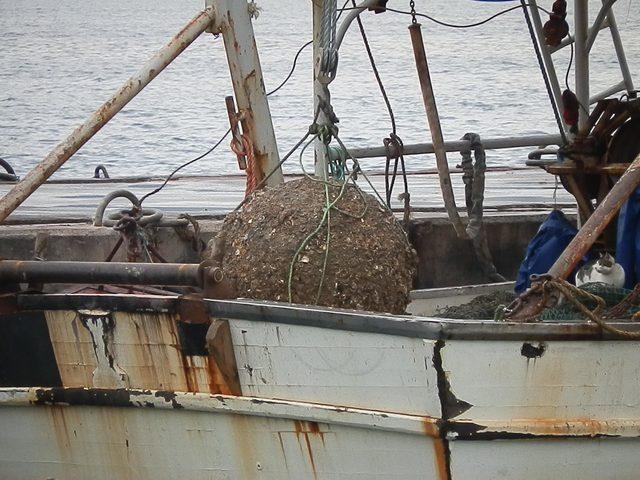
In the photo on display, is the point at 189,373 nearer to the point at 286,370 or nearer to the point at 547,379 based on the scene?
the point at 286,370

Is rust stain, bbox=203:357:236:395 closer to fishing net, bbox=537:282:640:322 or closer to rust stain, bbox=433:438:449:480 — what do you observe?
rust stain, bbox=433:438:449:480

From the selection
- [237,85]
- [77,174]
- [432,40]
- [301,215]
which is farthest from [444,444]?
[432,40]

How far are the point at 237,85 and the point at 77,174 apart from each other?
12.7 meters

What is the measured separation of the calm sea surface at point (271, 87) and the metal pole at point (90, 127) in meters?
3.48

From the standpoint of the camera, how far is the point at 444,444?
4.68 metres

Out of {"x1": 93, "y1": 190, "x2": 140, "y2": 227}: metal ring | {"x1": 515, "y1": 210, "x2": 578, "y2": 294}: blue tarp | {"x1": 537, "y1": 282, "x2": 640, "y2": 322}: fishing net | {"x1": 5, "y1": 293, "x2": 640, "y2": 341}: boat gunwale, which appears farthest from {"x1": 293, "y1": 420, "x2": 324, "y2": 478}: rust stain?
{"x1": 93, "y1": 190, "x2": 140, "y2": 227}: metal ring

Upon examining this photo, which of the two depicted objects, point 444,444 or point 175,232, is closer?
point 444,444

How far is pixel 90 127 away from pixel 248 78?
893mm

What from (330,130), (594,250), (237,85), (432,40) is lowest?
(594,250)

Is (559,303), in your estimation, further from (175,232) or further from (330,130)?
(175,232)

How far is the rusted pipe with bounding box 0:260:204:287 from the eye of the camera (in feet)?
16.1

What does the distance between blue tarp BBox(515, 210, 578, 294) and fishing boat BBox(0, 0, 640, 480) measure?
129 millimetres

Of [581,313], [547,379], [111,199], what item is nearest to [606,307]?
[581,313]

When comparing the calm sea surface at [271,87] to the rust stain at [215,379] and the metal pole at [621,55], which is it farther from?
the rust stain at [215,379]
